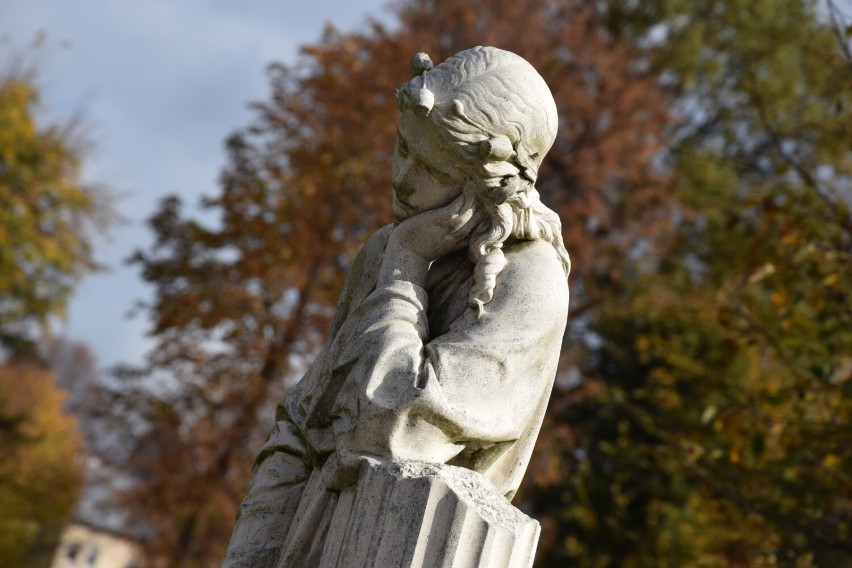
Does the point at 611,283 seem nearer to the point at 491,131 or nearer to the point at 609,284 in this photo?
the point at 609,284

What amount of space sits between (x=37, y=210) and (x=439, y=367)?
56.9 ft

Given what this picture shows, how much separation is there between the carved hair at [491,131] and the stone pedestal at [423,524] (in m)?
0.54

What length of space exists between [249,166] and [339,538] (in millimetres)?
12895

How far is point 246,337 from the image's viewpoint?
13594 mm

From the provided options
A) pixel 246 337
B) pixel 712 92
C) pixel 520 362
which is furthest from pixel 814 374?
pixel 712 92

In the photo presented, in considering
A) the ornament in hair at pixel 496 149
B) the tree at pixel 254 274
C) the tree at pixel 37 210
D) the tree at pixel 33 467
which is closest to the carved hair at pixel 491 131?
the ornament in hair at pixel 496 149

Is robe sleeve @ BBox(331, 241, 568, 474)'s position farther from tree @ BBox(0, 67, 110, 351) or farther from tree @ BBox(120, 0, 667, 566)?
tree @ BBox(0, 67, 110, 351)

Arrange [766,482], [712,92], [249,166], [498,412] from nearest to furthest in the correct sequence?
[498,412] < [766,482] < [249,166] < [712,92]

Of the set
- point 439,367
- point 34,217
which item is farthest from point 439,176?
point 34,217

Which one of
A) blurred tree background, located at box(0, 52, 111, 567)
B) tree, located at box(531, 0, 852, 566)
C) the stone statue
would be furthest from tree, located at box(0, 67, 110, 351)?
the stone statue

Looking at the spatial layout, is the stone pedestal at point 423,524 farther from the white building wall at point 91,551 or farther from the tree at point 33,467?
the white building wall at point 91,551

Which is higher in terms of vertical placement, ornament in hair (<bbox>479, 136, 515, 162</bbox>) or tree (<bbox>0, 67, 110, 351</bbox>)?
tree (<bbox>0, 67, 110, 351</bbox>)

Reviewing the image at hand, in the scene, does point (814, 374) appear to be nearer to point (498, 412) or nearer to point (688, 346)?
point (498, 412)

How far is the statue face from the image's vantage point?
3.00 meters
